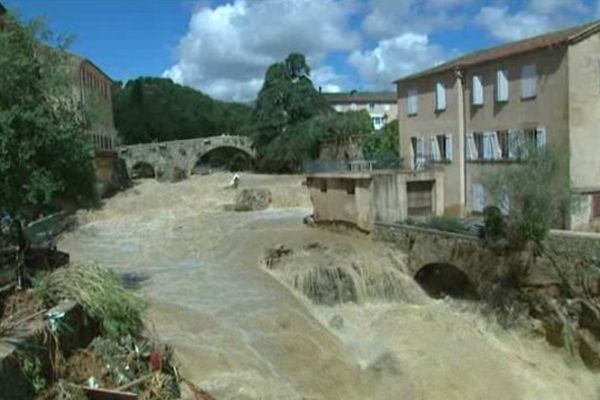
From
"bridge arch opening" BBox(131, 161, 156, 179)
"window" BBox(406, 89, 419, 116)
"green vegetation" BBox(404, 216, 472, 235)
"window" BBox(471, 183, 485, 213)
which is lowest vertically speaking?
"green vegetation" BBox(404, 216, 472, 235)

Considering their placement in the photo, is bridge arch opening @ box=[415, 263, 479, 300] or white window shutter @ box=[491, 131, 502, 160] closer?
bridge arch opening @ box=[415, 263, 479, 300]

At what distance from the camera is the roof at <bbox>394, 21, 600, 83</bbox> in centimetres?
2694

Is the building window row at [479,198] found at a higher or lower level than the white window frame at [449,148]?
lower

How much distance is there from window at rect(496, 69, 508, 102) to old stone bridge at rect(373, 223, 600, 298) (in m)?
7.44

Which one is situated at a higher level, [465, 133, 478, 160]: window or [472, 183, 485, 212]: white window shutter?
[465, 133, 478, 160]: window

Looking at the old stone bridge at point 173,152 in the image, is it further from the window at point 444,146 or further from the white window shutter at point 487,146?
the white window shutter at point 487,146

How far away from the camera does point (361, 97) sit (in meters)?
100

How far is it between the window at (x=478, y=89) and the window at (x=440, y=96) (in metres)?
2.69

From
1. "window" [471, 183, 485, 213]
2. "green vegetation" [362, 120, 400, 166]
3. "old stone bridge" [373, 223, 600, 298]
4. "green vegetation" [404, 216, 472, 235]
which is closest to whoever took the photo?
"old stone bridge" [373, 223, 600, 298]

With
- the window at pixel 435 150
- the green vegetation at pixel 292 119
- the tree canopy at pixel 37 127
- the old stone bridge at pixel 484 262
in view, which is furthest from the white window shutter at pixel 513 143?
the green vegetation at pixel 292 119

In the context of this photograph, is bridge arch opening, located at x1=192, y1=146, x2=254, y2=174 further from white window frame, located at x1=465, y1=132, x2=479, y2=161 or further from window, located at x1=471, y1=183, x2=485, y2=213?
window, located at x1=471, y1=183, x2=485, y2=213

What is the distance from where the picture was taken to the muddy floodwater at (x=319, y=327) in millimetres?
17312

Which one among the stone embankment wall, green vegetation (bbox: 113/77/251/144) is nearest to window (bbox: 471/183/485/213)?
the stone embankment wall

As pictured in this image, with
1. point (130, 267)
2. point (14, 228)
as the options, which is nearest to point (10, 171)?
point (14, 228)
